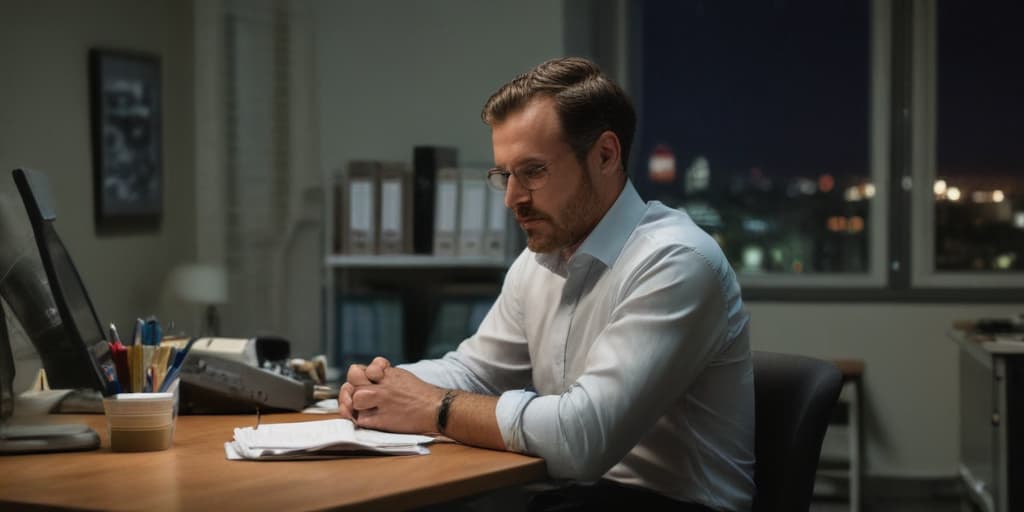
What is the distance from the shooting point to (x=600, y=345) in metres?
1.82

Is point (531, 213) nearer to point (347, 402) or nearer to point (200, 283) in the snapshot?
point (347, 402)

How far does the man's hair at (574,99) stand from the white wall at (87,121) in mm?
2589

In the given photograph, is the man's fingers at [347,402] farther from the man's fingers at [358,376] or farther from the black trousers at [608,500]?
the black trousers at [608,500]

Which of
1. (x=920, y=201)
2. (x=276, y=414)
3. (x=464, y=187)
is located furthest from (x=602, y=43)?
(x=276, y=414)

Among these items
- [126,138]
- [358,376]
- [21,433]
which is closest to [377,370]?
[358,376]

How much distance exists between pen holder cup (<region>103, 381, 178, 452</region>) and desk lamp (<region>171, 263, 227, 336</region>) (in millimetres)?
2965

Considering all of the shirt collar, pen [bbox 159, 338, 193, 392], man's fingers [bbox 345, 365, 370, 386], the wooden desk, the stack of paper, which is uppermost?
the shirt collar

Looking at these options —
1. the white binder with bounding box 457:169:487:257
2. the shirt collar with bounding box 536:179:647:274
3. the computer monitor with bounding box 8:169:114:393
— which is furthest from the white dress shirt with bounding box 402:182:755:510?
the white binder with bounding box 457:169:487:257

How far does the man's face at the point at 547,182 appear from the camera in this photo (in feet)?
6.56

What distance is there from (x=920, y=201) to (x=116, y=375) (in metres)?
4.07

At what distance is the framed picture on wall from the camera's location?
15.1ft

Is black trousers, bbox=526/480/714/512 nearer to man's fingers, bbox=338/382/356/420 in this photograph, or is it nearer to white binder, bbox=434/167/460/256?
man's fingers, bbox=338/382/356/420

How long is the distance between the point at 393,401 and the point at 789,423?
0.64 m

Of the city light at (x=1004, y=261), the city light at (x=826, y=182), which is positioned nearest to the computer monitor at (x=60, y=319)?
the city light at (x=826, y=182)
